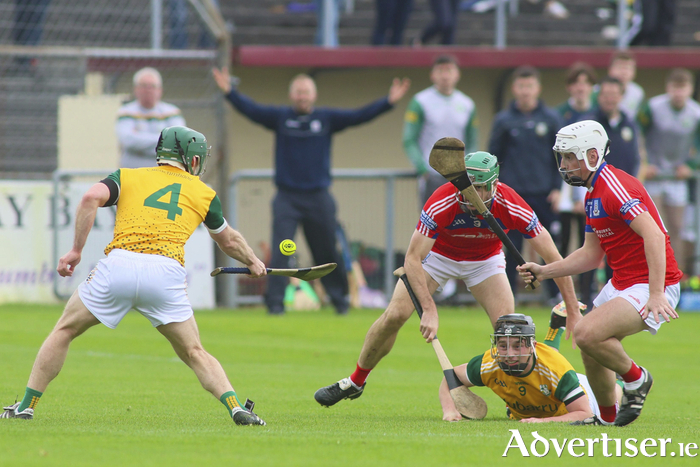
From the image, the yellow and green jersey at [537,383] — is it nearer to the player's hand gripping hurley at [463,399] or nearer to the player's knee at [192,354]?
the player's hand gripping hurley at [463,399]

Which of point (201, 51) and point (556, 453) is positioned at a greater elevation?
point (201, 51)

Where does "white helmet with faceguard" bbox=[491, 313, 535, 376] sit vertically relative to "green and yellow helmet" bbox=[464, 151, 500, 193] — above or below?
below

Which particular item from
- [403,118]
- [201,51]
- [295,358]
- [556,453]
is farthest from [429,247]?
[403,118]

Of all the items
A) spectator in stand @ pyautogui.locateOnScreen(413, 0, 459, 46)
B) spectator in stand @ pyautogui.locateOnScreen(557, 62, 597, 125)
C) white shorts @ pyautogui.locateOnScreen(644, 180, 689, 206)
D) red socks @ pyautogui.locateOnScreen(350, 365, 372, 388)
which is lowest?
red socks @ pyautogui.locateOnScreen(350, 365, 372, 388)

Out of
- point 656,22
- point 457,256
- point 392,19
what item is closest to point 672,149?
point 656,22

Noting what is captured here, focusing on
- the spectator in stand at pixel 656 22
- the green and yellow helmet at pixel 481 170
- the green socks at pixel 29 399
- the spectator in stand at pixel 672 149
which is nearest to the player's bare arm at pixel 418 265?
the green and yellow helmet at pixel 481 170

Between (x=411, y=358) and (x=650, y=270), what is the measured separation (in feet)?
15.0

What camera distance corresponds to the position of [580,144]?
21.7 ft

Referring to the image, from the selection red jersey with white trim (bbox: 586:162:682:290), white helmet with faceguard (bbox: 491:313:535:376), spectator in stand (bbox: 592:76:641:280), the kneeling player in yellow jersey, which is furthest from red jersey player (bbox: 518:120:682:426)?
spectator in stand (bbox: 592:76:641:280)

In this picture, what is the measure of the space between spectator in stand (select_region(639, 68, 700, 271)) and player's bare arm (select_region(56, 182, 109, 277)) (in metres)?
9.27

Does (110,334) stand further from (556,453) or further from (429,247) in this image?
(556,453)

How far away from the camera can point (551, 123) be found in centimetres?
1250

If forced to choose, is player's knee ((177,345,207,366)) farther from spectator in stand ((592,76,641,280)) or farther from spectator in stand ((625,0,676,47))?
spectator in stand ((625,0,676,47))

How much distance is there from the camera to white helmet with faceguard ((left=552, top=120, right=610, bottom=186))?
260 inches
